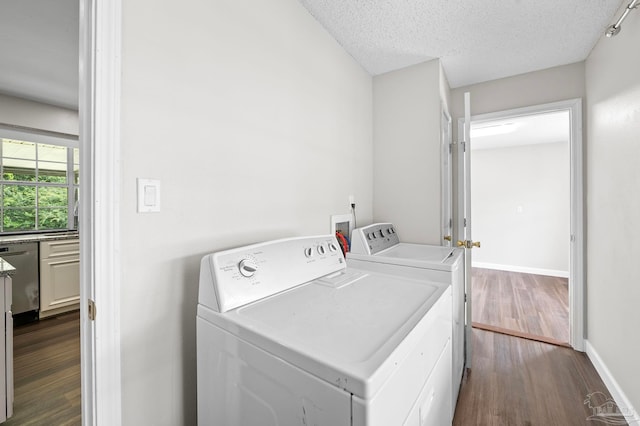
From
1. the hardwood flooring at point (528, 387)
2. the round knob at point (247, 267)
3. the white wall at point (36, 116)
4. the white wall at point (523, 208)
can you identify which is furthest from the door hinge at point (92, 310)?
the white wall at point (523, 208)

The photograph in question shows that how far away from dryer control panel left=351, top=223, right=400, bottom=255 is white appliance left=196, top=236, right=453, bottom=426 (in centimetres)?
58

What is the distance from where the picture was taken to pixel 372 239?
6.32 ft

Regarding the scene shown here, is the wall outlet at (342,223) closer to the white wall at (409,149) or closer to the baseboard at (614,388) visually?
the white wall at (409,149)

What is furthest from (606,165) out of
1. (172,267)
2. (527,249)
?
(527,249)

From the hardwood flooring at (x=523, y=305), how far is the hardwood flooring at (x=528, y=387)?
32 centimetres

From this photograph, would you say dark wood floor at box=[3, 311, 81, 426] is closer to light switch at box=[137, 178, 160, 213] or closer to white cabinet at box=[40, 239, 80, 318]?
white cabinet at box=[40, 239, 80, 318]

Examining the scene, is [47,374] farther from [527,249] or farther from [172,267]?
[527,249]

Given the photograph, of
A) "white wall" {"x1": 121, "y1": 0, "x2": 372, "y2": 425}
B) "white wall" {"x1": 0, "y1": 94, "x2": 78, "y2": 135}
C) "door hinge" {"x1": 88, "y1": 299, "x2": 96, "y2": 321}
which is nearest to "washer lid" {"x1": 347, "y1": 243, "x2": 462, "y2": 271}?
"white wall" {"x1": 121, "y1": 0, "x2": 372, "y2": 425}

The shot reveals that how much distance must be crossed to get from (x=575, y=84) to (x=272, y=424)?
3.31 metres

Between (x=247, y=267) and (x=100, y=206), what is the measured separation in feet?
1.58

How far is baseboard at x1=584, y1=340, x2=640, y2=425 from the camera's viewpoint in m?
1.54

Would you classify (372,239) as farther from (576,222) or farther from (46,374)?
(46,374)

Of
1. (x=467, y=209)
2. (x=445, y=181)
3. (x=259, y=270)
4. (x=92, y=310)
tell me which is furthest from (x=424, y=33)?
(x=92, y=310)

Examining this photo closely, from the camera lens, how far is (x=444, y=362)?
3.64 feet
